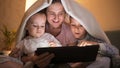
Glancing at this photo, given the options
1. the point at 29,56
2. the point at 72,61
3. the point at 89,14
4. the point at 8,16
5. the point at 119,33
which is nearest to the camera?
the point at 72,61

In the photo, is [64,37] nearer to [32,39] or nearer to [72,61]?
[32,39]

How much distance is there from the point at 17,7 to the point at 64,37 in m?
1.11

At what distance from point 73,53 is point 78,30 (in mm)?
356

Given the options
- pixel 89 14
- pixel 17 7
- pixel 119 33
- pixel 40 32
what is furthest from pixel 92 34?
pixel 17 7

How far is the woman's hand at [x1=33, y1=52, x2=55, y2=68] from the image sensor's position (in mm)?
1067

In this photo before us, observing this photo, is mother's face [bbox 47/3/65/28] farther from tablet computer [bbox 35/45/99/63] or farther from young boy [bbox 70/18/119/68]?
tablet computer [bbox 35/45/99/63]

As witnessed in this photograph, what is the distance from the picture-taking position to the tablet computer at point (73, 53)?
41.8 inches

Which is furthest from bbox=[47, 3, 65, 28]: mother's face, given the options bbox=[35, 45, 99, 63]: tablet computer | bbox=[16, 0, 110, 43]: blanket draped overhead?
bbox=[35, 45, 99, 63]: tablet computer

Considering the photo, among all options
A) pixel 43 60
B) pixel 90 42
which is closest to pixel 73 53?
pixel 43 60

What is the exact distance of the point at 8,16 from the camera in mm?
2346

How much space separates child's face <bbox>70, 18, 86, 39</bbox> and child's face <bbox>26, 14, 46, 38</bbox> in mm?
181

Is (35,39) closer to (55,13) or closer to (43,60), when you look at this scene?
(55,13)

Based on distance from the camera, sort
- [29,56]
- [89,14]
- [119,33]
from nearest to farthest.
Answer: [29,56], [89,14], [119,33]

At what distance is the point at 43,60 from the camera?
109 cm
